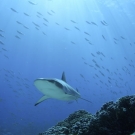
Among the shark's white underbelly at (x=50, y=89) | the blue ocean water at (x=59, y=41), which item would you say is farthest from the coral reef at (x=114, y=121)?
the blue ocean water at (x=59, y=41)

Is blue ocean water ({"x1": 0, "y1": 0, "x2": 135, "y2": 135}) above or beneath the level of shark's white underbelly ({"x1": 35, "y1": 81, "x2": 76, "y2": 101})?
beneath

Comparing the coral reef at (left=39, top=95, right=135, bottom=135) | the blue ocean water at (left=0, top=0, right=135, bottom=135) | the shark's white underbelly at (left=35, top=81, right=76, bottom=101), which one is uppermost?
the coral reef at (left=39, top=95, right=135, bottom=135)

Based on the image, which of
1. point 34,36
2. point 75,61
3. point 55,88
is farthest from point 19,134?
point 75,61

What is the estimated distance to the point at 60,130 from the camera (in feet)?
16.5

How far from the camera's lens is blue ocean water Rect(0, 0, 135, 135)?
3256 centimetres

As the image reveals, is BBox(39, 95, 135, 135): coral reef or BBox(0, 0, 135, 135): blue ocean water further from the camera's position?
BBox(0, 0, 135, 135): blue ocean water

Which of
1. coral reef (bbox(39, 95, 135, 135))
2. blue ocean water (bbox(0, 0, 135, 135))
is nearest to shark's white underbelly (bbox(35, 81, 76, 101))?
coral reef (bbox(39, 95, 135, 135))

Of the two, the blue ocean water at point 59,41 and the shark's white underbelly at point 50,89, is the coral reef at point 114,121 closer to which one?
the shark's white underbelly at point 50,89

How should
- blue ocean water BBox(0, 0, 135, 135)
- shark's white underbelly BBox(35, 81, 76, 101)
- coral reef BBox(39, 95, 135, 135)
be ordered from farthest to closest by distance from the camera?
1. blue ocean water BBox(0, 0, 135, 135)
2. shark's white underbelly BBox(35, 81, 76, 101)
3. coral reef BBox(39, 95, 135, 135)

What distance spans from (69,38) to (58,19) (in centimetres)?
1159

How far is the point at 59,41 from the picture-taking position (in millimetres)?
63625

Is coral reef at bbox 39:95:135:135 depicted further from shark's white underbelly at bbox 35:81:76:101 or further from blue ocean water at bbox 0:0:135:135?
blue ocean water at bbox 0:0:135:135

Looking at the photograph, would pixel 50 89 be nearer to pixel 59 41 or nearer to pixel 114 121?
pixel 114 121

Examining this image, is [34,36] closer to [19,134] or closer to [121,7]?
[121,7]
